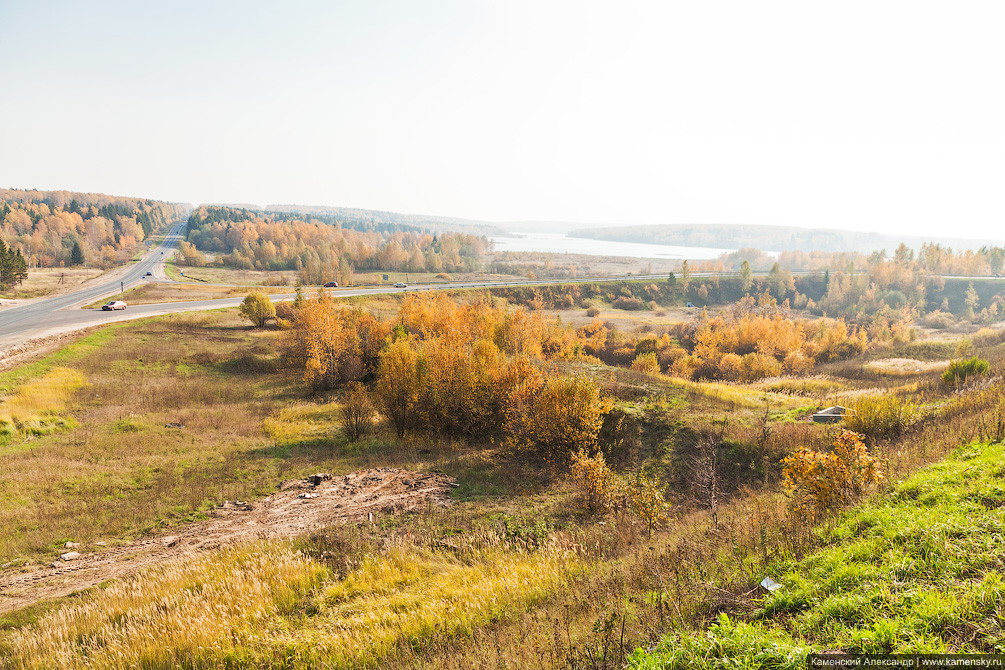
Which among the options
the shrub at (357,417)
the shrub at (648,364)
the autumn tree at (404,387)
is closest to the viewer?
the shrub at (357,417)

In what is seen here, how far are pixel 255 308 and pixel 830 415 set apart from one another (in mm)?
55419

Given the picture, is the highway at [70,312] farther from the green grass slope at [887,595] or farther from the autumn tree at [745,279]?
the autumn tree at [745,279]

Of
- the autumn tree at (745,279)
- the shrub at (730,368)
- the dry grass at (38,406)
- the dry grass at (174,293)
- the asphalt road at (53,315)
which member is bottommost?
the shrub at (730,368)

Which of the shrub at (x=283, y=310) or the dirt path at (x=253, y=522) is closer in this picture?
the dirt path at (x=253, y=522)

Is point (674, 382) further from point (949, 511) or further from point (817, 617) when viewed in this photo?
point (817, 617)

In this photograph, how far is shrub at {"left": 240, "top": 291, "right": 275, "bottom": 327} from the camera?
5153 cm

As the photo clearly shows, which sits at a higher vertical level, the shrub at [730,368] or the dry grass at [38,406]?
the dry grass at [38,406]

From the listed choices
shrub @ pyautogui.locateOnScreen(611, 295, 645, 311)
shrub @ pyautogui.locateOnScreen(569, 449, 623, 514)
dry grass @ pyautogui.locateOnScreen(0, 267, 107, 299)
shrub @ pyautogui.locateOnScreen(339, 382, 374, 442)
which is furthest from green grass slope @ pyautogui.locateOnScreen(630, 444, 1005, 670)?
shrub @ pyautogui.locateOnScreen(611, 295, 645, 311)

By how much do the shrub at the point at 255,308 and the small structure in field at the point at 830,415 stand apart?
2149 inches

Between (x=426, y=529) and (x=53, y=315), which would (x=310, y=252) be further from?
(x=426, y=529)

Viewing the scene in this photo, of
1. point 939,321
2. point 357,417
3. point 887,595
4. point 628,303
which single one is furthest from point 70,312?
point 939,321

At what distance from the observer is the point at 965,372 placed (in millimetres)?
23375

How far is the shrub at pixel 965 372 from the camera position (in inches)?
897

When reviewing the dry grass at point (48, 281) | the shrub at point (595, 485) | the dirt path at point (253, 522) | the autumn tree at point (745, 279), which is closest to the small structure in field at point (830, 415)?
the shrub at point (595, 485)
